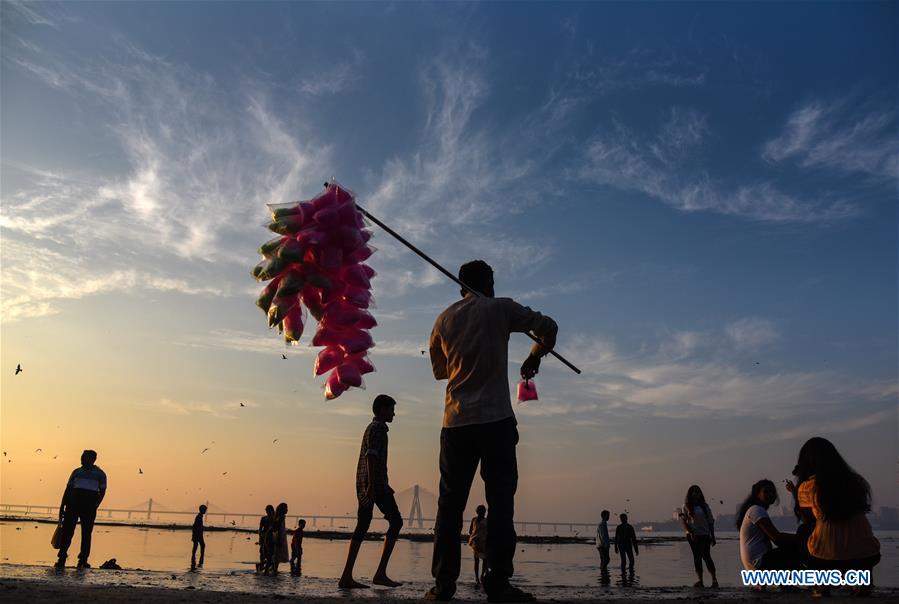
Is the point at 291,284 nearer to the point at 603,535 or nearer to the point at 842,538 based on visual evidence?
the point at 842,538

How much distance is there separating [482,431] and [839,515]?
301 centimetres

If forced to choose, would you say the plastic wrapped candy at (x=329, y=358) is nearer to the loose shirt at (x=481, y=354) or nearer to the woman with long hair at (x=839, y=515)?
the loose shirt at (x=481, y=354)

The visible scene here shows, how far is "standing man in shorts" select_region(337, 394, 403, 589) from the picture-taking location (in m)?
6.16

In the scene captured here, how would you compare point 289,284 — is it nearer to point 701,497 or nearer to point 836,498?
point 836,498

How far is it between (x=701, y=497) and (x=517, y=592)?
29.8ft

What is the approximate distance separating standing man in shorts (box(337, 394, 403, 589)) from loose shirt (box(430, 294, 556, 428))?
2202mm

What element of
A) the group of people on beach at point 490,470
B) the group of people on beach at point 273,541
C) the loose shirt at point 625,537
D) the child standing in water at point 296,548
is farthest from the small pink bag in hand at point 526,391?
the loose shirt at point 625,537

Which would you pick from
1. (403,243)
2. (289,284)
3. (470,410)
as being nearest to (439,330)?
(470,410)

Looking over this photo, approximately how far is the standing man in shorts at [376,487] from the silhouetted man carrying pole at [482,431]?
2095mm

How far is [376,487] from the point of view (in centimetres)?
612

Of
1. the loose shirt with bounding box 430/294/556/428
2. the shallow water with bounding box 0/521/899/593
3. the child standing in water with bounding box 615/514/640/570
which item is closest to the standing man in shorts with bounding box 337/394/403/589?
the loose shirt with bounding box 430/294/556/428

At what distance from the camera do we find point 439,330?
176 inches

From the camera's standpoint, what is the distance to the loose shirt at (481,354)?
4.03 m

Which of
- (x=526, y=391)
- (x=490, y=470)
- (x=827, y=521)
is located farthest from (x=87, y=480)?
(x=827, y=521)
